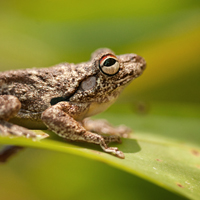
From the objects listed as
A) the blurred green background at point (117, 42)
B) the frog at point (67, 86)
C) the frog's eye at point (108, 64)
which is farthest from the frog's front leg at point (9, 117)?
the blurred green background at point (117, 42)

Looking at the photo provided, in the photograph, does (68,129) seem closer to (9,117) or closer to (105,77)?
(9,117)

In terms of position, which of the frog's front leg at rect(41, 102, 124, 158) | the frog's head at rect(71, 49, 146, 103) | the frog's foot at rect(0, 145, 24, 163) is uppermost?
the frog's head at rect(71, 49, 146, 103)

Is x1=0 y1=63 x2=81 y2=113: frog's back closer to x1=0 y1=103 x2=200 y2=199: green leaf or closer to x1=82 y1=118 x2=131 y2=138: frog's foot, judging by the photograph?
x1=0 y1=103 x2=200 y2=199: green leaf

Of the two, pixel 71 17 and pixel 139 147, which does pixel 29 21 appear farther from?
pixel 139 147

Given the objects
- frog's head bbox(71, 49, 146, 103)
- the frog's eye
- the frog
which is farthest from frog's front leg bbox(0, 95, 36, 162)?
the frog's eye

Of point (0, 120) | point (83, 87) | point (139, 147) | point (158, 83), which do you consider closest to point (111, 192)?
point (139, 147)

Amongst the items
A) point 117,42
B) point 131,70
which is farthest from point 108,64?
point 117,42

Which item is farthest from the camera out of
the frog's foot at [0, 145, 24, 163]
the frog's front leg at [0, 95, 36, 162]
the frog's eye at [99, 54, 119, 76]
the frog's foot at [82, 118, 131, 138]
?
the frog's foot at [82, 118, 131, 138]
